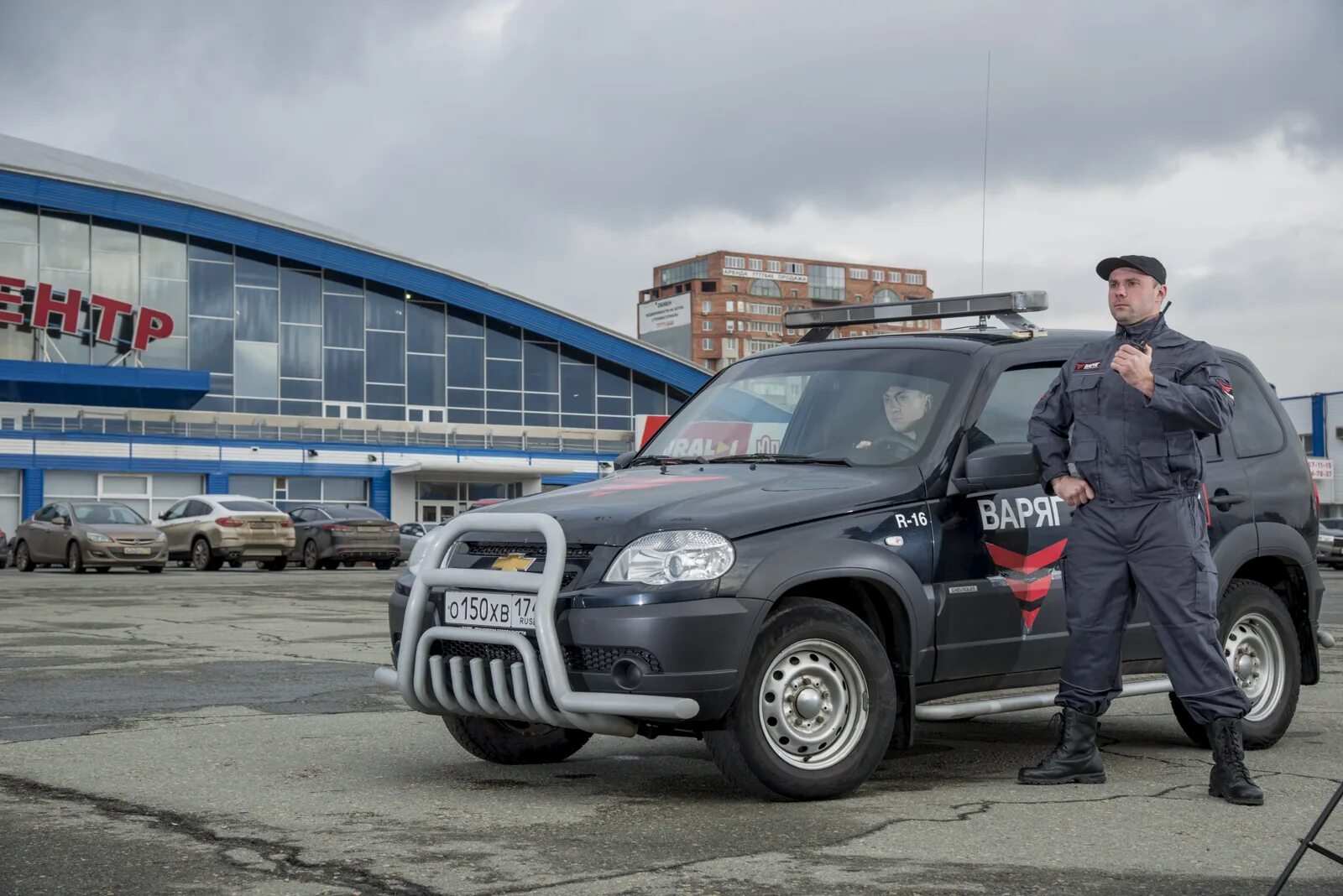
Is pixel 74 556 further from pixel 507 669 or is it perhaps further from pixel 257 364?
pixel 257 364

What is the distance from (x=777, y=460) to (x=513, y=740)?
1.58 metres

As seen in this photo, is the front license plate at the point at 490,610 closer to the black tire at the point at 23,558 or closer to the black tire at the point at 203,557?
the black tire at the point at 23,558

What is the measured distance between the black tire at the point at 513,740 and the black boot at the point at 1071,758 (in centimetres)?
179

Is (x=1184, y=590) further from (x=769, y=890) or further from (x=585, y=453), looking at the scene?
(x=585, y=453)

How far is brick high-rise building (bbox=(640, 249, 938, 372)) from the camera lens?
153m

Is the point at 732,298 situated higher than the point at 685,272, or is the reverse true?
the point at 685,272

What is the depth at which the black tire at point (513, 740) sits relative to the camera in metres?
6.42

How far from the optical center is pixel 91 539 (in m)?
28.5

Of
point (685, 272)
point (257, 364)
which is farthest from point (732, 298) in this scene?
point (257, 364)

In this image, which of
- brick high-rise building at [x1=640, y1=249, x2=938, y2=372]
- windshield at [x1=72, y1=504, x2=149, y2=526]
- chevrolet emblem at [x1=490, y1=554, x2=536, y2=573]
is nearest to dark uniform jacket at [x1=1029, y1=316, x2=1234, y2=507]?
chevrolet emblem at [x1=490, y1=554, x2=536, y2=573]

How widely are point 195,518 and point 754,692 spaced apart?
28.5 meters

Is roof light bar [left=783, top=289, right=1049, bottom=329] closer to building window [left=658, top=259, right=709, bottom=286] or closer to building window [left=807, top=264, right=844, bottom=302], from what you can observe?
building window [left=658, top=259, right=709, bottom=286]

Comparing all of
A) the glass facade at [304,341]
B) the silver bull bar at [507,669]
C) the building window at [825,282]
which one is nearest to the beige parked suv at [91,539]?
the glass facade at [304,341]

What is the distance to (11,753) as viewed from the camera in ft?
21.7
